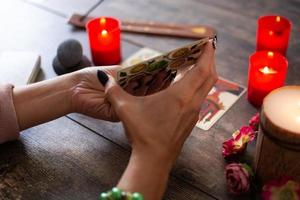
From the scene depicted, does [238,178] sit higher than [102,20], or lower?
lower

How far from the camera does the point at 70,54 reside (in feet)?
3.54

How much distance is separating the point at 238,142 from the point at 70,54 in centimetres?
46

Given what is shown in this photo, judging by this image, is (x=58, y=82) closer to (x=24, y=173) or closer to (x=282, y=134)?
(x=24, y=173)

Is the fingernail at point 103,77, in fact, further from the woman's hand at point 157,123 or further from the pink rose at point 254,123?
the pink rose at point 254,123

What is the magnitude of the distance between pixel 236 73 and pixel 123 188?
52cm

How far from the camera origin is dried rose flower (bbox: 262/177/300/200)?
2.45 ft

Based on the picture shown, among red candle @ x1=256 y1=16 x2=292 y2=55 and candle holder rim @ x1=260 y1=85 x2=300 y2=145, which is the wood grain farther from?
red candle @ x1=256 y1=16 x2=292 y2=55

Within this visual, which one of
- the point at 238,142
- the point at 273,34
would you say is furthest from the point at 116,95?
the point at 273,34

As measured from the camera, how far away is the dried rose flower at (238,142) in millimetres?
871

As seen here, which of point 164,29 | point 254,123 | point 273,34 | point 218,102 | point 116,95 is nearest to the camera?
point 116,95

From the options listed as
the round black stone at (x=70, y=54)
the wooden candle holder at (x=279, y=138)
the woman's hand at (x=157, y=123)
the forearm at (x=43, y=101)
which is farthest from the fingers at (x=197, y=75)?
the round black stone at (x=70, y=54)

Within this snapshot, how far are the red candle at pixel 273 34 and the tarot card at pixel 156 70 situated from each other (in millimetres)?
349

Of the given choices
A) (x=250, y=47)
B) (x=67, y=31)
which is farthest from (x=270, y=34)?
(x=67, y=31)

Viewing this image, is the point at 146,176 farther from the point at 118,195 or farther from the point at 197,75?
the point at 197,75
